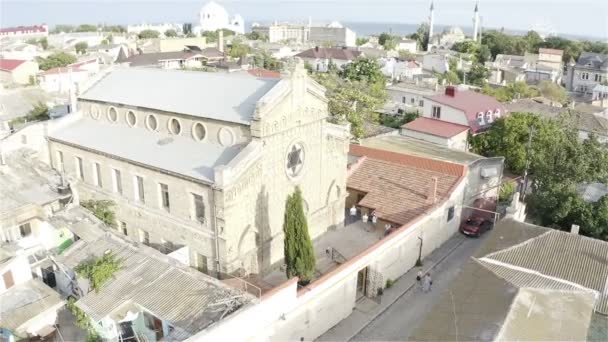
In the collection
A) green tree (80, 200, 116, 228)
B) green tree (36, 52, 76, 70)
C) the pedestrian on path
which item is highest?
green tree (36, 52, 76, 70)

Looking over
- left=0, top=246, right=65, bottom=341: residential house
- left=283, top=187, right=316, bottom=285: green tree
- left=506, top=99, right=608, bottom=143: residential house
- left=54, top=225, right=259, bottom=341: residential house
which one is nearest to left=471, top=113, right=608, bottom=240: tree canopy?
left=506, top=99, right=608, bottom=143: residential house

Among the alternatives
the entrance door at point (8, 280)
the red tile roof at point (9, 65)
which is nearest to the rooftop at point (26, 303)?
the entrance door at point (8, 280)

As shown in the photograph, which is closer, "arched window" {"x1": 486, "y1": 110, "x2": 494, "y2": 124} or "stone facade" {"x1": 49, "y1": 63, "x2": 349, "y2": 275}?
"stone facade" {"x1": 49, "y1": 63, "x2": 349, "y2": 275}

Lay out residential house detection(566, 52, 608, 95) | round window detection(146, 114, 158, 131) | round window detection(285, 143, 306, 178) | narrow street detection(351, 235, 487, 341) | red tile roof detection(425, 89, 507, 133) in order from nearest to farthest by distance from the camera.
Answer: narrow street detection(351, 235, 487, 341) < round window detection(285, 143, 306, 178) < round window detection(146, 114, 158, 131) < red tile roof detection(425, 89, 507, 133) < residential house detection(566, 52, 608, 95)

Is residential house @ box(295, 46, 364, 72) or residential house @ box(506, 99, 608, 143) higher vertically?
residential house @ box(295, 46, 364, 72)

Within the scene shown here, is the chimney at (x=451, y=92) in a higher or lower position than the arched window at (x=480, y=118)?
higher

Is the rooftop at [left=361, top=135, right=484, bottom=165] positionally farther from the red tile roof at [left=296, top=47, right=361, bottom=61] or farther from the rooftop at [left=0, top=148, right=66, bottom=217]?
the red tile roof at [left=296, top=47, right=361, bottom=61]

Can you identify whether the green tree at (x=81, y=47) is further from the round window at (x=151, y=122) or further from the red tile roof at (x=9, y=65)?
the round window at (x=151, y=122)

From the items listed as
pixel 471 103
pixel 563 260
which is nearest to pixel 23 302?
pixel 563 260
